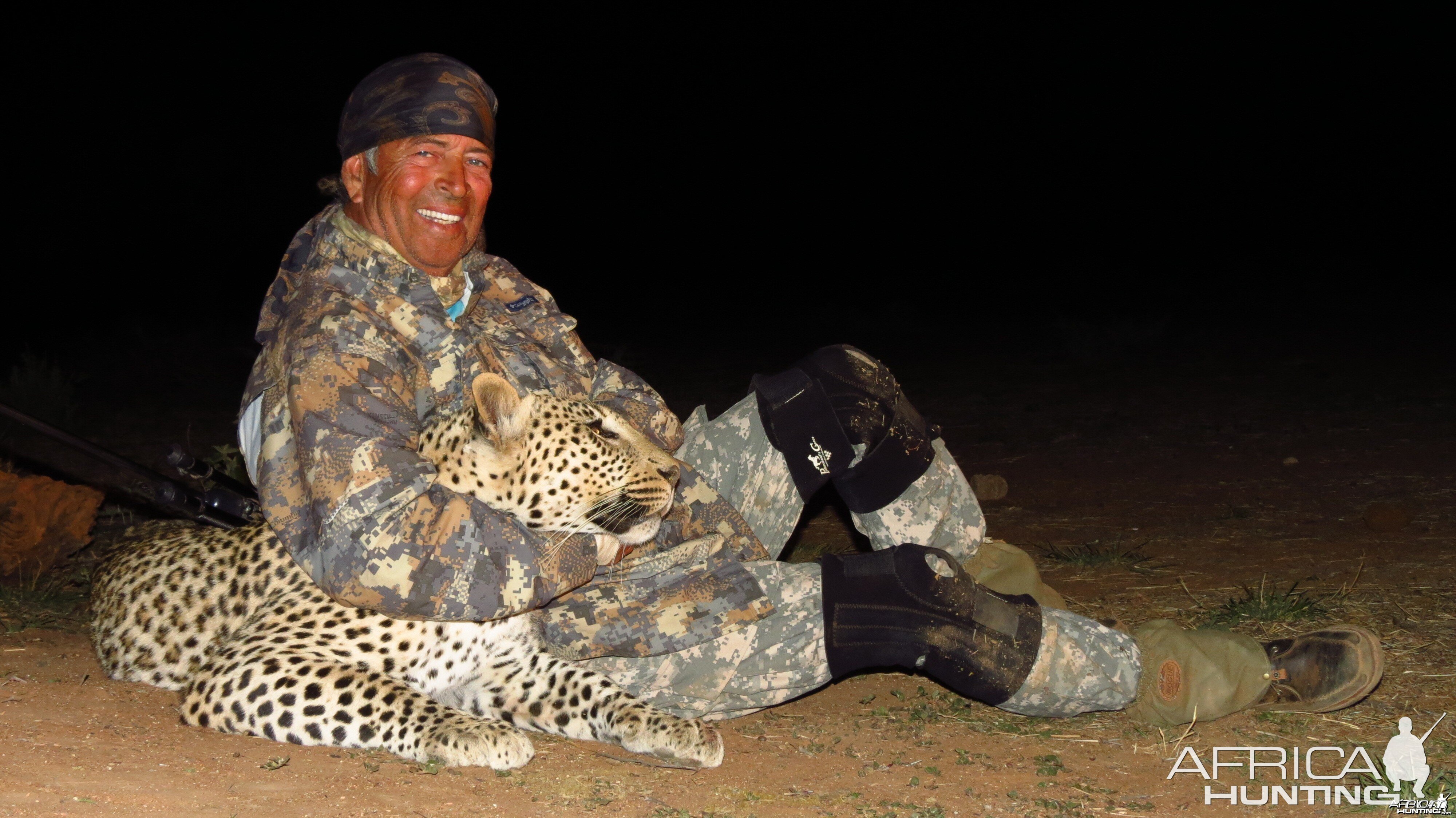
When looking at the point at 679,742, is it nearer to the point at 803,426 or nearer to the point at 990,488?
the point at 803,426

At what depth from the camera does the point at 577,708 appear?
11.0ft

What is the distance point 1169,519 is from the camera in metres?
6.00

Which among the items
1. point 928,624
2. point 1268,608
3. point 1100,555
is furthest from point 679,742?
point 1100,555

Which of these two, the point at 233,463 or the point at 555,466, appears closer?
the point at 555,466

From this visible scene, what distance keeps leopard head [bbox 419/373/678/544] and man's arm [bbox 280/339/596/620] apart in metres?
0.22

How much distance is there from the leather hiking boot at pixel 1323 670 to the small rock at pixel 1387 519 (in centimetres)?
233

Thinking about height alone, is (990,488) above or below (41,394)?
below

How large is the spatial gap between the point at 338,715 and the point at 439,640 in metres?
0.37

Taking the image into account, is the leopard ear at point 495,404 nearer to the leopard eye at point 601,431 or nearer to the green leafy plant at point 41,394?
the leopard eye at point 601,431

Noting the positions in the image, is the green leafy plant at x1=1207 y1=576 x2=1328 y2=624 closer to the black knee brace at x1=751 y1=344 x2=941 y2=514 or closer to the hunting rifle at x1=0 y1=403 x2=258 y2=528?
the black knee brace at x1=751 y1=344 x2=941 y2=514

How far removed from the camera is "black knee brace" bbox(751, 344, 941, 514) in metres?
3.67

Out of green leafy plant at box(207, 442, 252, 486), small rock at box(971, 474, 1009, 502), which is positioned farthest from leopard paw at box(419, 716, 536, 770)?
small rock at box(971, 474, 1009, 502)

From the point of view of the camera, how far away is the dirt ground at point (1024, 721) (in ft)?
9.12

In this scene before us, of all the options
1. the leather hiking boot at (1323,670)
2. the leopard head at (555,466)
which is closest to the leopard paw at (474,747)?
the leopard head at (555,466)
